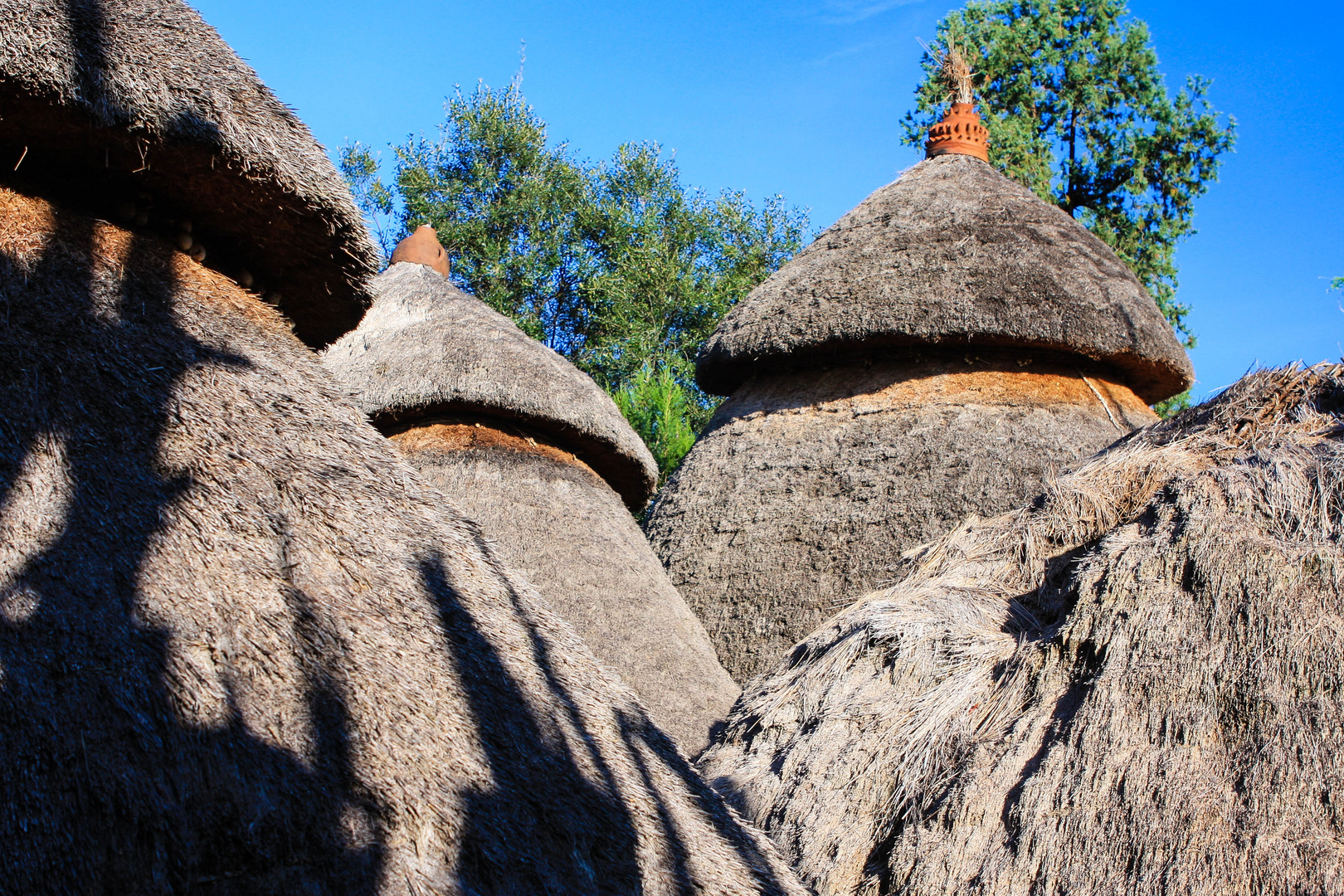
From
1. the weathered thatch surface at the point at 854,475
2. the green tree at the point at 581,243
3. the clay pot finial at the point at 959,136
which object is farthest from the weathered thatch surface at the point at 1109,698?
the green tree at the point at 581,243

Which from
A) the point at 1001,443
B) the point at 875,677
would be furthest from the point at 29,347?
the point at 1001,443

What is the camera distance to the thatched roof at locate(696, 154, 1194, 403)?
7105mm

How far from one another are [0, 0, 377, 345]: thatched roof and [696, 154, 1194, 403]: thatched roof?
4.60 metres

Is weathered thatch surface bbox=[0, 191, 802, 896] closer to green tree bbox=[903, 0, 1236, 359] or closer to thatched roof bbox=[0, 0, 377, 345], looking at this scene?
thatched roof bbox=[0, 0, 377, 345]

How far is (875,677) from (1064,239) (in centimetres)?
513

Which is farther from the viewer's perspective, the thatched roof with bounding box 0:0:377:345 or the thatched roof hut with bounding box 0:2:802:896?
the thatched roof with bounding box 0:0:377:345

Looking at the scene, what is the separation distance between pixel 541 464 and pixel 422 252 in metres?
3.30

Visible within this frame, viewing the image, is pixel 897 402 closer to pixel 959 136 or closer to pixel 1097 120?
pixel 959 136

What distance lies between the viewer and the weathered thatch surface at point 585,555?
629 cm

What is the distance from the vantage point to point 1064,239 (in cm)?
790

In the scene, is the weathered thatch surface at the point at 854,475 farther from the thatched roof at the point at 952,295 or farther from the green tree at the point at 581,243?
the green tree at the point at 581,243

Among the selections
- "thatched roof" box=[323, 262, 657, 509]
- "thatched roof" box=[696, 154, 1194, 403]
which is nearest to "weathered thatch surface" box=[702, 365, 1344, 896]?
"thatched roof" box=[696, 154, 1194, 403]

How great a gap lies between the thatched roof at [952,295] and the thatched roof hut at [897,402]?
18 millimetres

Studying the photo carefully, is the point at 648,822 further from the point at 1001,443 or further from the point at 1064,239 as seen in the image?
the point at 1064,239
